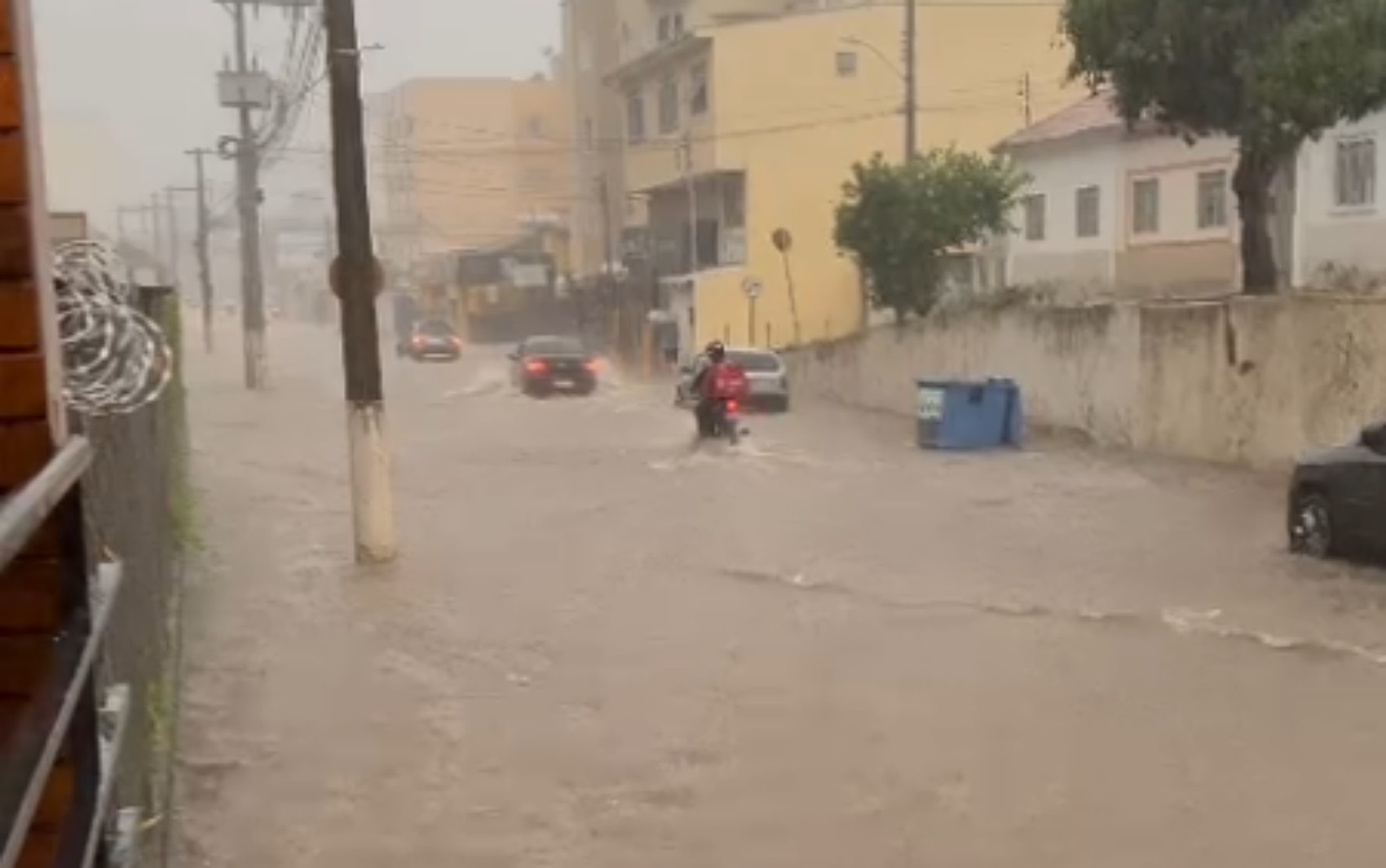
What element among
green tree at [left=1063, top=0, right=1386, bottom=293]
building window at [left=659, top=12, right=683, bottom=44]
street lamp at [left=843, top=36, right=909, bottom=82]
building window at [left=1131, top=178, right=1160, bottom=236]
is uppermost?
building window at [left=659, top=12, right=683, bottom=44]

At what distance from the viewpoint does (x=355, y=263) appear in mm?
14273

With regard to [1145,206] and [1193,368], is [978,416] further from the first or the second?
[1145,206]

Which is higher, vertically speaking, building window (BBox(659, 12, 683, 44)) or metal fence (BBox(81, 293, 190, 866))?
building window (BBox(659, 12, 683, 44))

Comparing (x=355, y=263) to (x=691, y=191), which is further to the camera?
(x=691, y=191)

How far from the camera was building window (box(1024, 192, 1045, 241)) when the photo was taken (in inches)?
1563

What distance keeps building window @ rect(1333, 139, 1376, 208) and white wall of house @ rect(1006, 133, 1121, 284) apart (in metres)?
8.13

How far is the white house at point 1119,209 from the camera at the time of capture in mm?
33438

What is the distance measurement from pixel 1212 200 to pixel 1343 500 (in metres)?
20.3

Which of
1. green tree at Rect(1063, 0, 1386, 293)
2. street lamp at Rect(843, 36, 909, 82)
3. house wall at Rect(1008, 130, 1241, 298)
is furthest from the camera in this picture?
street lamp at Rect(843, 36, 909, 82)

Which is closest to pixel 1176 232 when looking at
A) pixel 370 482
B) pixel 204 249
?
pixel 370 482

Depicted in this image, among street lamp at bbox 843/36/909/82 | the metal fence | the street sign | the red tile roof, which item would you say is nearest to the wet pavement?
the metal fence

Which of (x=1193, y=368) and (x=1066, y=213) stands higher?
(x=1066, y=213)

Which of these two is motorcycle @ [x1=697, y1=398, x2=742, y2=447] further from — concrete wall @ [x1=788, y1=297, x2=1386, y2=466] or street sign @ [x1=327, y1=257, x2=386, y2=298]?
street sign @ [x1=327, y1=257, x2=386, y2=298]

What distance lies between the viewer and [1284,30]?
773 inches
